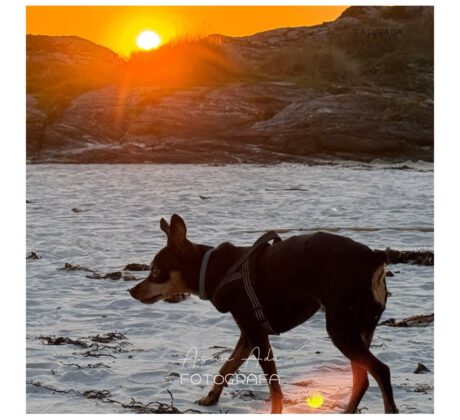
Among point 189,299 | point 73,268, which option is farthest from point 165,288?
point 73,268

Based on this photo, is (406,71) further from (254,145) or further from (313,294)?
(313,294)

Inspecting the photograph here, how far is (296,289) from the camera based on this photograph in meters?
5.49

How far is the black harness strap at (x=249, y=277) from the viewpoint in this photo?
5.63 m

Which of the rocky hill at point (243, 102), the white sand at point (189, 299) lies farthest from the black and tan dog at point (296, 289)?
the rocky hill at point (243, 102)

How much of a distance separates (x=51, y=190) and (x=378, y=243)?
8.97 metres

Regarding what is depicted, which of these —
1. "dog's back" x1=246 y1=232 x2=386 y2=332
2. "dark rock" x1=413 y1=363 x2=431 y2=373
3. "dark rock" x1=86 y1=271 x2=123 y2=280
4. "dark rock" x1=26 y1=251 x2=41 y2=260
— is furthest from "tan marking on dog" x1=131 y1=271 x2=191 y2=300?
"dark rock" x1=26 y1=251 x2=41 y2=260

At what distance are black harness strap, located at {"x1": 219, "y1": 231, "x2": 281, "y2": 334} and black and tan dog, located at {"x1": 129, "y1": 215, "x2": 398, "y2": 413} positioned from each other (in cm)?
3

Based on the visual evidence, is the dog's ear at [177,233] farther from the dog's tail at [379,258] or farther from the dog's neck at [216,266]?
the dog's tail at [379,258]

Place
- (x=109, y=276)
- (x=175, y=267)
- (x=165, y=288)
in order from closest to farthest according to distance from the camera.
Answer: (x=175, y=267), (x=165, y=288), (x=109, y=276)

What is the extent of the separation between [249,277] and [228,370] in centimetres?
89

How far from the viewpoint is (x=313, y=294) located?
5.42 m

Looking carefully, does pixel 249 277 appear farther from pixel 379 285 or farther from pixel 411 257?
pixel 411 257

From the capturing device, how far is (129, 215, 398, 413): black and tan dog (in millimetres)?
5211
